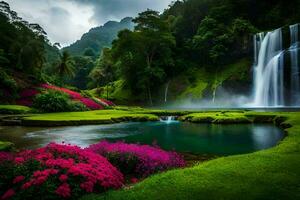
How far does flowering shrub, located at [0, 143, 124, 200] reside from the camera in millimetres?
6406

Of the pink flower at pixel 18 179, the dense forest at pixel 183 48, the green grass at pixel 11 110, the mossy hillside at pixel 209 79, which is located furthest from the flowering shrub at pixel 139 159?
the mossy hillside at pixel 209 79

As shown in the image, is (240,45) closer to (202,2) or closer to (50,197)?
(202,2)

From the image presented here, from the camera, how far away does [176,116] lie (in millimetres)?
35469

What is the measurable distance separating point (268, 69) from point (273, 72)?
1788 millimetres

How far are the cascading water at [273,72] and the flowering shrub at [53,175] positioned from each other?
1782 inches

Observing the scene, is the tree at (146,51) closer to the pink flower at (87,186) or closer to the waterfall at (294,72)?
the waterfall at (294,72)

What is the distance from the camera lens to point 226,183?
7.59 metres

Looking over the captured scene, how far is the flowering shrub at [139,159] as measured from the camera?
9945 millimetres

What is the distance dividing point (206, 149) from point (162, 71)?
167 feet

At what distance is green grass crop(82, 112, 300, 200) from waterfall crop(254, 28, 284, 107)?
41.2 m

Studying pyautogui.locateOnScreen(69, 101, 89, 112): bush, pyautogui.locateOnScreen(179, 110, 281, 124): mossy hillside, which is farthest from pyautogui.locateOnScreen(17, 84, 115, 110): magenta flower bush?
pyautogui.locateOnScreen(179, 110, 281, 124): mossy hillside

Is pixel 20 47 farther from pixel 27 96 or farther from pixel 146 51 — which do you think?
pixel 146 51

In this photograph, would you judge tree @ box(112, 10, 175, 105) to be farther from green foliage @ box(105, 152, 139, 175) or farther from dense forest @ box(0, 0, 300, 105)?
green foliage @ box(105, 152, 139, 175)

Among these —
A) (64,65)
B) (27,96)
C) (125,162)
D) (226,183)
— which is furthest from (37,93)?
(226,183)
